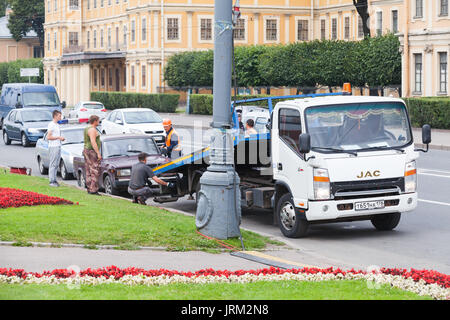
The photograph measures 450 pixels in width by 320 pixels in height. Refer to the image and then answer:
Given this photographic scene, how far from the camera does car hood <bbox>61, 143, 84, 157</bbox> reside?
24255mm

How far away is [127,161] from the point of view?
2041 centimetres

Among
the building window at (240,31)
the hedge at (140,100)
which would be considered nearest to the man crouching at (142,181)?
the hedge at (140,100)

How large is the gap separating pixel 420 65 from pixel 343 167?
3585cm

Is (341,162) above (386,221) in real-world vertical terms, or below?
above

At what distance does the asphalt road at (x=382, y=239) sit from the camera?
12.1m

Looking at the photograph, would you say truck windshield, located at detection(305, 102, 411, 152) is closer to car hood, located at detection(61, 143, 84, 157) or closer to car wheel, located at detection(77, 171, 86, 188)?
car wheel, located at detection(77, 171, 86, 188)

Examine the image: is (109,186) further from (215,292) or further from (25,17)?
(25,17)

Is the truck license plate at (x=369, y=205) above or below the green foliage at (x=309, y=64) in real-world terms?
below

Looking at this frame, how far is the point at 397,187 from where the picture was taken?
1386 cm

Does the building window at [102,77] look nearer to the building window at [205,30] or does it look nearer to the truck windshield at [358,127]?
the building window at [205,30]

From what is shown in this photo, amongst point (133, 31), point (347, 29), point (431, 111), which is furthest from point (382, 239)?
point (133, 31)

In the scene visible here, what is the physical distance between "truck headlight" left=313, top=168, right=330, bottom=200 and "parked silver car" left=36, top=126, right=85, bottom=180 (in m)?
11.6

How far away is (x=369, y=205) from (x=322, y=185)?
810 millimetres

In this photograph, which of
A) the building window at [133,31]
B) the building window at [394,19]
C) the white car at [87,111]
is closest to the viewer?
the white car at [87,111]
